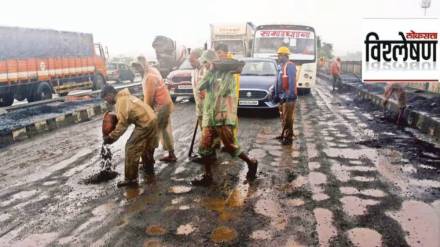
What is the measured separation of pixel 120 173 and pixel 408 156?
14.6 ft

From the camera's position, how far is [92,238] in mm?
3355

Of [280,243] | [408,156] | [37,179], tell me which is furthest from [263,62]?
[280,243]

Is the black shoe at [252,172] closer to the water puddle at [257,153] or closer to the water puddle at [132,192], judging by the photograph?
the water puddle at [257,153]

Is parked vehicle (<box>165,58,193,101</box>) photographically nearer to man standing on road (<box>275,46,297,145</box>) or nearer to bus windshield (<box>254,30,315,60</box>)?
bus windshield (<box>254,30,315,60</box>)

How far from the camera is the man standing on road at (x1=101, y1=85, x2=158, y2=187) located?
4.53 meters

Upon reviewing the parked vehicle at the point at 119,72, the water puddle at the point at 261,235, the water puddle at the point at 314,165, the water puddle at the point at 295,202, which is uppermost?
the parked vehicle at the point at 119,72

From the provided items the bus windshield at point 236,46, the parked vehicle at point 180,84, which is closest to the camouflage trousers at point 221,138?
the parked vehicle at point 180,84

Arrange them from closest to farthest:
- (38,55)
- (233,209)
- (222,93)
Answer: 1. (233,209)
2. (222,93)
3. (38,55)

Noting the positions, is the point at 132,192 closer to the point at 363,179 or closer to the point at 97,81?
the point at 363,179

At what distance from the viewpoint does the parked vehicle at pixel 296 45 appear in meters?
14.9

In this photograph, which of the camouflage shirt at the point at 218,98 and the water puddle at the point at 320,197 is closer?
the water puddle at the point at 320,197

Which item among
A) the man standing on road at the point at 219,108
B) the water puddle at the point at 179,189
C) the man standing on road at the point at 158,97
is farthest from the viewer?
the man standing on road at the point at 158,97

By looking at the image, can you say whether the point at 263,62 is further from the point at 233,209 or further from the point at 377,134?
the point at 233,209

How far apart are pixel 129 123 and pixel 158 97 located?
0.90 metres
